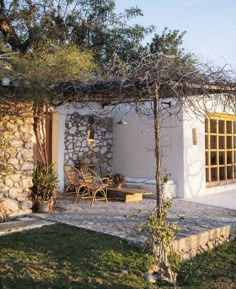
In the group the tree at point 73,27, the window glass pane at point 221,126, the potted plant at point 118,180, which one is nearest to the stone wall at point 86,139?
the potted plant at point 118,180

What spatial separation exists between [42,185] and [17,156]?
2.78ft

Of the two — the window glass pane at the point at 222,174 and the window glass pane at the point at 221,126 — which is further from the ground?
the window glass pane at the point at 221,126

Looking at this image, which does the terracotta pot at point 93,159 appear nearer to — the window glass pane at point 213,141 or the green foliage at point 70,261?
the window glass pane at point 213,141

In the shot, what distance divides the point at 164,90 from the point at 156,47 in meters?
11.7

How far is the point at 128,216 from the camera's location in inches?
286

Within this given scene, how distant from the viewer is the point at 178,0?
10.1m

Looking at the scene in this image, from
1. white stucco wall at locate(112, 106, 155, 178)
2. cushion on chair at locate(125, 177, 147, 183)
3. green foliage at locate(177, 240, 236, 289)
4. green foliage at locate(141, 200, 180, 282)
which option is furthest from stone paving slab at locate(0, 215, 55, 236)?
white stucco wall at locate(112, 106, 155, 178)

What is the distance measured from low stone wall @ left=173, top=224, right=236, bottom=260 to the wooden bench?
307 cm

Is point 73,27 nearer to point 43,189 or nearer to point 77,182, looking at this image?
point 77,182

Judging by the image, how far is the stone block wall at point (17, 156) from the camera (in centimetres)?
729

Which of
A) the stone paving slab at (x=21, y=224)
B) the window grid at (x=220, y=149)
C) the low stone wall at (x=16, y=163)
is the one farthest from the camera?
the window grid at (x=220, y=149)

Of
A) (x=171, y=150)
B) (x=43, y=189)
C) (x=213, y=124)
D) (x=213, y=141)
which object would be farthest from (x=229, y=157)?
(x=43, y=189)

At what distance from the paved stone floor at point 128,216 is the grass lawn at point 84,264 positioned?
427 millimetres

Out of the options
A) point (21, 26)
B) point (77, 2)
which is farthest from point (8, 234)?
point (77, 2)
